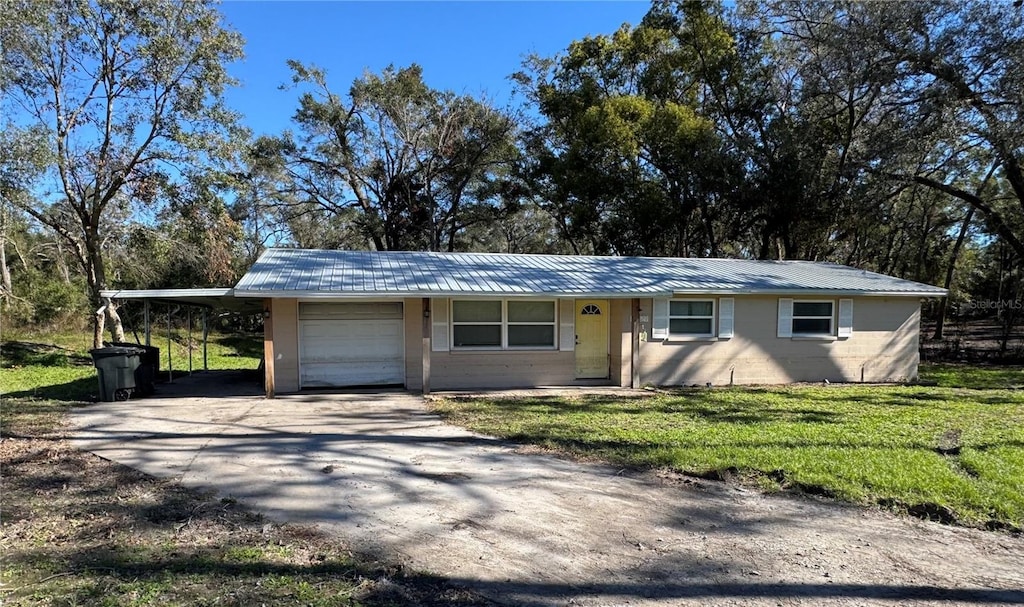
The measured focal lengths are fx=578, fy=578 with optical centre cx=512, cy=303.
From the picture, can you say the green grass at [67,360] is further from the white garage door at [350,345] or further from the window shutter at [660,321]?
the window shutter at [660,321]

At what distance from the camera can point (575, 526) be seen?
4574 millimetres

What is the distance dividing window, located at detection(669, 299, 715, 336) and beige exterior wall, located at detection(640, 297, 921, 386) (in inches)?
11.6

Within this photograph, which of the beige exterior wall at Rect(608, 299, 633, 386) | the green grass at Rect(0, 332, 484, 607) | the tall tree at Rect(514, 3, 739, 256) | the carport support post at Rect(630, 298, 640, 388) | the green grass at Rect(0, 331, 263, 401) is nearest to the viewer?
the green grass at Rect(0, 332, 484, 607)

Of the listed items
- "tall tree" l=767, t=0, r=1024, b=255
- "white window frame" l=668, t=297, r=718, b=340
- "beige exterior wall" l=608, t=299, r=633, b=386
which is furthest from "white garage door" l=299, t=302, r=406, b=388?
"tall tree" l=767, t=0, r=1024, b=255

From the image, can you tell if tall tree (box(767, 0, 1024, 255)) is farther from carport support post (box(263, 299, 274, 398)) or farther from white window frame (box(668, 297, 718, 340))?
carport support post (box(263, 299, 274, 398))

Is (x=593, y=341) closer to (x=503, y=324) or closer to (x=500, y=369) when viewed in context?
(x=503, y=324)

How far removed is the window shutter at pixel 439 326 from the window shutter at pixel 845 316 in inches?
384

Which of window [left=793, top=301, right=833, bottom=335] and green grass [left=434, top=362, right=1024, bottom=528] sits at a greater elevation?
window [left=793, top=301, right=833, bottom=335]

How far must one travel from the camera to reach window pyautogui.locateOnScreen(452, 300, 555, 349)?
12469 mm

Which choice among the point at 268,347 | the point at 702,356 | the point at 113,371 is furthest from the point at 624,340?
the point at 113,371

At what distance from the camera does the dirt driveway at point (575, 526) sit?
3.58 meters

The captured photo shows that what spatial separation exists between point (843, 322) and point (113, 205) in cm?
1913

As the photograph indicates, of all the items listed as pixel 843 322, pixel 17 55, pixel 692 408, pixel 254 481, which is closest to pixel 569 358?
pixel 692 408

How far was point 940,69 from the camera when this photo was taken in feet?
49.8
